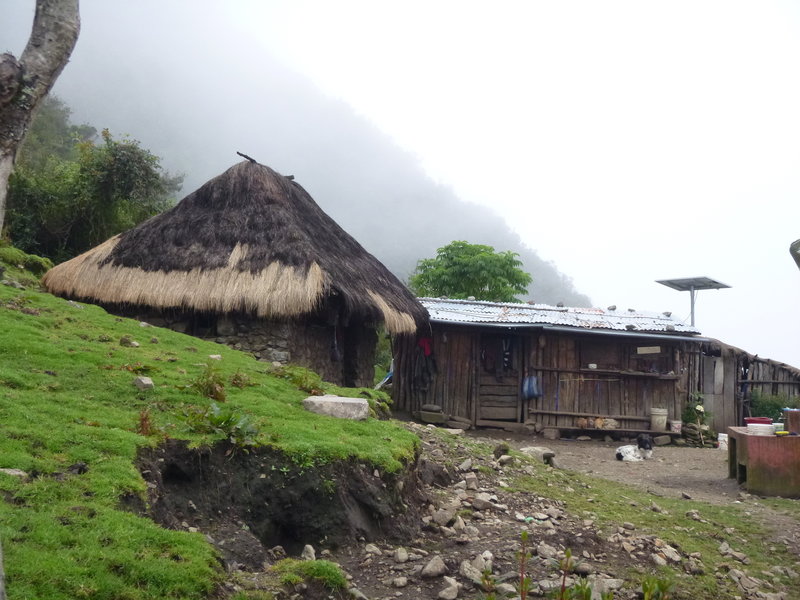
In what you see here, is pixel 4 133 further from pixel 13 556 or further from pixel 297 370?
pixel 297 370

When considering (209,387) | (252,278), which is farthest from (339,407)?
(252,278)

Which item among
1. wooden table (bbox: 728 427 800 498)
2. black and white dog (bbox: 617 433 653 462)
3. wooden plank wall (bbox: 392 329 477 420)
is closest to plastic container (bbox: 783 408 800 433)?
wooden table (bbox: 728 427 800 498)

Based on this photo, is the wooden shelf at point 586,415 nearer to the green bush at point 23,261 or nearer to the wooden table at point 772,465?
the wooden table at point 772,465

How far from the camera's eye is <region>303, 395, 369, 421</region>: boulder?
6.79m

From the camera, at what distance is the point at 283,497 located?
5.07m

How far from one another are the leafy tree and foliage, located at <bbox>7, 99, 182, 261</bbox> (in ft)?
37.1

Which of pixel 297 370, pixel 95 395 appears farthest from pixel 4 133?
pixel 297 370

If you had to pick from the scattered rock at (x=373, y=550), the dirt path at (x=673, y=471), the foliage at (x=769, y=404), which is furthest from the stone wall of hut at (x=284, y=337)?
the foliage at (x=769, y=404)

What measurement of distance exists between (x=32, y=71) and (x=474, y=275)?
21.3 metres

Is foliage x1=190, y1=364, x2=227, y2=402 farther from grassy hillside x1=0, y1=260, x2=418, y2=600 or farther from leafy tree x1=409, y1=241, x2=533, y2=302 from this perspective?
leafy tree x1=409, y1=241, x2=533, y2=302

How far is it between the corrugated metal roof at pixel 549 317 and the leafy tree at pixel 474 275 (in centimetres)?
594

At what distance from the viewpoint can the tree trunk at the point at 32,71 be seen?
3090 mm

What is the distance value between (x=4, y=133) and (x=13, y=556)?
1.94 m

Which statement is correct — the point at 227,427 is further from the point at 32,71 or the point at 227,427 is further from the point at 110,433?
the point at 32,71
